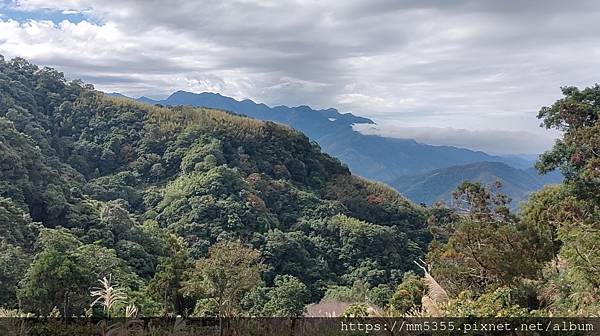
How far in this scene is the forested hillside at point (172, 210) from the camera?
53.1 ft

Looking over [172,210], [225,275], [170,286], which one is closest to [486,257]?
[225,275]

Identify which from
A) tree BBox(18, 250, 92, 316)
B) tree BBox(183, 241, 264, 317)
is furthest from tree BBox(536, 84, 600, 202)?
tree BBox(18, 250, 92, 316)

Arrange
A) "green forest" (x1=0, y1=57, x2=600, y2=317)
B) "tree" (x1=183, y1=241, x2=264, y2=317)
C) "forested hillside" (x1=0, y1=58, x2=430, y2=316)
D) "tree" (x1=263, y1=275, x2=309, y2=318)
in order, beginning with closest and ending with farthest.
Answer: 1. "green forest" (x1=0, y1=57, x2=600, y2=317)
2. "tree" (x1=183, y1=241, x2=264, y2=317)
3. "forested hillside" (x1=0, y1=58, x2=430, y2=316)
4. "tree" (x1=263, y1=275, x2=309, y2=318)

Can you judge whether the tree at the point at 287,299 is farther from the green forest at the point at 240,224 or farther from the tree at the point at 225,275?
the tree at the point at 225,275

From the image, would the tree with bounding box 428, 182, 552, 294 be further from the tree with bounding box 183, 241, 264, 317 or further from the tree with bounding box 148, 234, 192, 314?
the tree with bounding box 148, 234, 192, 314

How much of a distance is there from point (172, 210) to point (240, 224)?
524 cm

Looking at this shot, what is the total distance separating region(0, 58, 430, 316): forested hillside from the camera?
16.2m

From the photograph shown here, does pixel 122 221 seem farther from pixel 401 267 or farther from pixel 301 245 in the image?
pixel 401 267

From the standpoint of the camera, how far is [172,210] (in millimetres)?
34250

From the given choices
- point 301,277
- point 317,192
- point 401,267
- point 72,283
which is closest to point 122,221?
point 301,277

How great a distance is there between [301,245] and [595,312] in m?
26.3

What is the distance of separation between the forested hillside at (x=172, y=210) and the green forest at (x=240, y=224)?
0.10 meters

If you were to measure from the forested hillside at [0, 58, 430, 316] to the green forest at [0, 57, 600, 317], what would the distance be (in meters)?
0.10

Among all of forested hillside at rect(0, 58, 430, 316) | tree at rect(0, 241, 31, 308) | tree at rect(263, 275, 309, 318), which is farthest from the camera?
tree at rect(263, 275, 309, 318)
